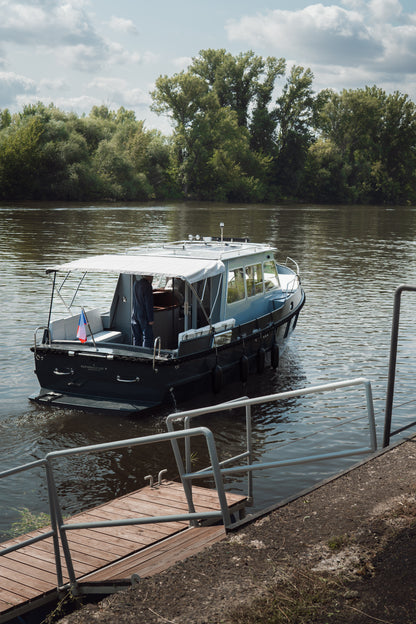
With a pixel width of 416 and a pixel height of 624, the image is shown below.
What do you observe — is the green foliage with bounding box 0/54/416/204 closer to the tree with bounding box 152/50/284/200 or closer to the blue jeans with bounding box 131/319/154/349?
the tree with bounding box 152/50/284/200

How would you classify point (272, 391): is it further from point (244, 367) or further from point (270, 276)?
point (270, 276)

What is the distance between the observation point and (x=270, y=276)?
17.8 meters

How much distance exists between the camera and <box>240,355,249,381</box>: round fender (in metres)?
14.5

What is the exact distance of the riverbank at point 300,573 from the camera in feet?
14.6

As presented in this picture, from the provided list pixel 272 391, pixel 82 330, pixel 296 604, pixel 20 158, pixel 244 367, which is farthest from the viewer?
pixel 20 158

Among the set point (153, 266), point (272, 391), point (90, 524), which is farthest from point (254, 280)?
point (90, 524)

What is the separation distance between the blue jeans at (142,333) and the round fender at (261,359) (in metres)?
2.63

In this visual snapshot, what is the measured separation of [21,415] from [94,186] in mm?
71393

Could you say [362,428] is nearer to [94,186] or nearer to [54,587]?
[54,587]

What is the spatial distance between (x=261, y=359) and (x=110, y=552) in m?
9.02

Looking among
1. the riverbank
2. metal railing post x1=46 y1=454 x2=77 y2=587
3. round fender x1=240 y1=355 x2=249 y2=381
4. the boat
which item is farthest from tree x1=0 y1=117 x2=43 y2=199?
the riverbank

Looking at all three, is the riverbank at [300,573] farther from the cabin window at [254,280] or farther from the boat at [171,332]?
the cabin window at [254,280]

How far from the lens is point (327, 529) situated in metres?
5.49

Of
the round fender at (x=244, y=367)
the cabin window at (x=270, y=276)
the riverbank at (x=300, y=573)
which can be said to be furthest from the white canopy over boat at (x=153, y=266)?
the riverbank at (x=300, y=573)
